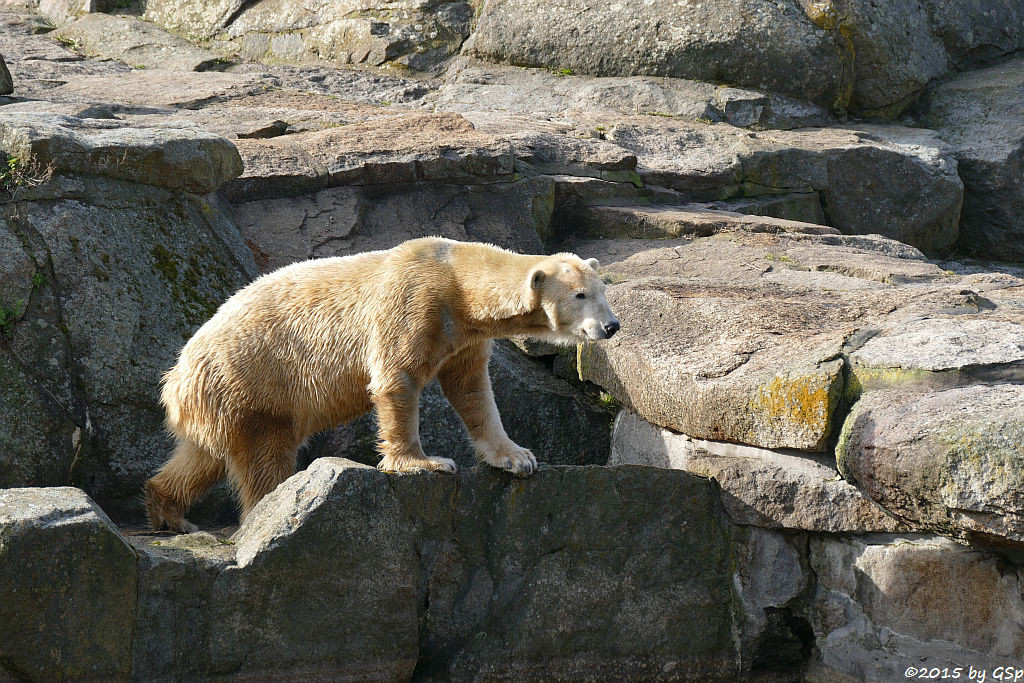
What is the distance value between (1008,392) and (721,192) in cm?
486

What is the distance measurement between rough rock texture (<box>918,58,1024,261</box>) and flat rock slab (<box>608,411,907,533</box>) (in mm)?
6079

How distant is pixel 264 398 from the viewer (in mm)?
5172

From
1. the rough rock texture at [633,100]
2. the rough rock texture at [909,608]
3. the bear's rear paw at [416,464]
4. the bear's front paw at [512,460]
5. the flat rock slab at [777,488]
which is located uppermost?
the rough rock texture at [633,100]

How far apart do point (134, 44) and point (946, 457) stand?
32.6 feet

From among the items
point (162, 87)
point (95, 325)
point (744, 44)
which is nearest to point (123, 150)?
point (95, 325)

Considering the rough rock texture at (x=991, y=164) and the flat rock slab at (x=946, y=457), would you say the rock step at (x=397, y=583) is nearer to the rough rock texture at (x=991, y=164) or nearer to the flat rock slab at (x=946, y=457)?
the flat rock slab at (x=946, y=457)

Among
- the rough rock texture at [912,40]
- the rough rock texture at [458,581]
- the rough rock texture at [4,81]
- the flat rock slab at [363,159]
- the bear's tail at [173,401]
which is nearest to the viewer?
the rough rock texture at [458,581]

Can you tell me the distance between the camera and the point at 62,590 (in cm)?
411

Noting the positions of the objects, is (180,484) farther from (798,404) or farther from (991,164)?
(991,164)

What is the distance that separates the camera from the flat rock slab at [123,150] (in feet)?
19.4

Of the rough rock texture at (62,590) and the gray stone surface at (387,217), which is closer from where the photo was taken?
the rough rock texture at (62,590)

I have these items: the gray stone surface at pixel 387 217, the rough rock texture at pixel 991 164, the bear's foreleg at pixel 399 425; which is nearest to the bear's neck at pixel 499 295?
the bear's foreleg at pixel 399 425

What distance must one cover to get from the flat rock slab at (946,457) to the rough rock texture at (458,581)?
902 millimetres

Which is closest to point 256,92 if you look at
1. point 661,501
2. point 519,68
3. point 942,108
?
point 519,68
